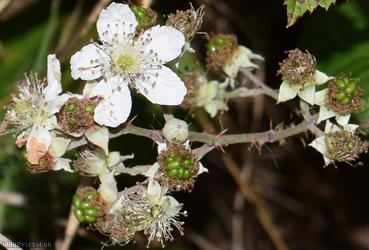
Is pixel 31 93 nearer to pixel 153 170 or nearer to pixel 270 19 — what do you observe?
pixel 153 170

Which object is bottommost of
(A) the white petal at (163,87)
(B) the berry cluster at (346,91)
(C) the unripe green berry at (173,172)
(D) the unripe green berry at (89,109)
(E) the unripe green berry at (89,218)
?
(E) the unripe green berry at (89,218)

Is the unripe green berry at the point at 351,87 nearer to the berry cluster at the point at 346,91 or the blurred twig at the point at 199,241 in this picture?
the berry cluster at the point at 346,91

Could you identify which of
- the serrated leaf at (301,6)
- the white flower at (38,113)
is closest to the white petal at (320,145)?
the serrated leaf at (301,6)

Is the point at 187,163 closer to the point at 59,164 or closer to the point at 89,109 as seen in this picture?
the point at 89,109

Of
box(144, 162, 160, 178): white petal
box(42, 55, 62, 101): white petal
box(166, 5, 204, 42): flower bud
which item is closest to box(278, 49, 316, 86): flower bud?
box(166, 5, 204, 42): flower bud

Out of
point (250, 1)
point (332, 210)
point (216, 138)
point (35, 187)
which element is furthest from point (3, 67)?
point (332, 210)

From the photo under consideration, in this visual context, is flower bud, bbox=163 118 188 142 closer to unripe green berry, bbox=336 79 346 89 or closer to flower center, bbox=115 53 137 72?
flower center, bbox=115 53 137 72

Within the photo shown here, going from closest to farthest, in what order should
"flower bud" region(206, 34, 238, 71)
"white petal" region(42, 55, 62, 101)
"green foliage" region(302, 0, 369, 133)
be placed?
1. "white petal" region(42, 55, 62, 101)
2. "flower bud" region(206, 34, 238, 71)
3. "green foliage" region(302, 0, 369, 133)
